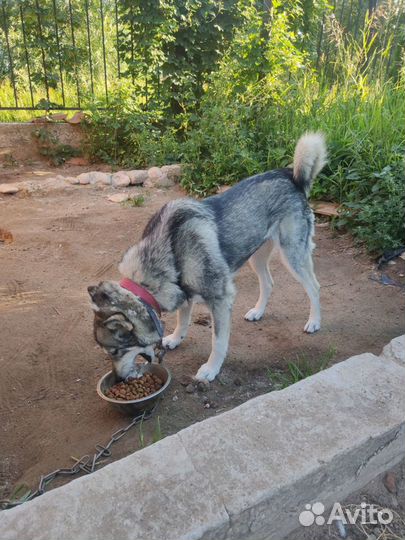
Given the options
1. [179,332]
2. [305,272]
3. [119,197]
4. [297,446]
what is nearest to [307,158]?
[305,272]

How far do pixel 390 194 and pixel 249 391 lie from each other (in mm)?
2694

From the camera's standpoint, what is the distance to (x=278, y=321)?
3.73 metres

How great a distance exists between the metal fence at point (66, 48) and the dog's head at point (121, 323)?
225 inches

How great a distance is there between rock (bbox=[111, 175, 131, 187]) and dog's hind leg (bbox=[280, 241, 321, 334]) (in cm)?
387

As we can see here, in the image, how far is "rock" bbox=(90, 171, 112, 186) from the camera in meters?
6.86

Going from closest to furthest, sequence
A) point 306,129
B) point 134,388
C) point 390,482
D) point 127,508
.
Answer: point 127,508
point 390,482
point 134,388
point 306,129

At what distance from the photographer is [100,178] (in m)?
6.90

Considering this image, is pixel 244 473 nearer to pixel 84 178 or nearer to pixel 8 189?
pixel 8 189

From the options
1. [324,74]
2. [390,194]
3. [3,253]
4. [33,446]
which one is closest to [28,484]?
[33,446]

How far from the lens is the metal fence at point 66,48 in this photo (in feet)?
25.0

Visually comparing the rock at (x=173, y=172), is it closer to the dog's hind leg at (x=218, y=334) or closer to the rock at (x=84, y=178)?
the rock at (x=84, y=178)

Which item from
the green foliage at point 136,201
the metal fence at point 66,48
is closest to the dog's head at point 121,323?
the green foliage at point 136,201

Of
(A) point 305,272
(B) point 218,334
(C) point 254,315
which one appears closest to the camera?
(B) point 218,334

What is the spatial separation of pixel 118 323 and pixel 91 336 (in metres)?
1.08
